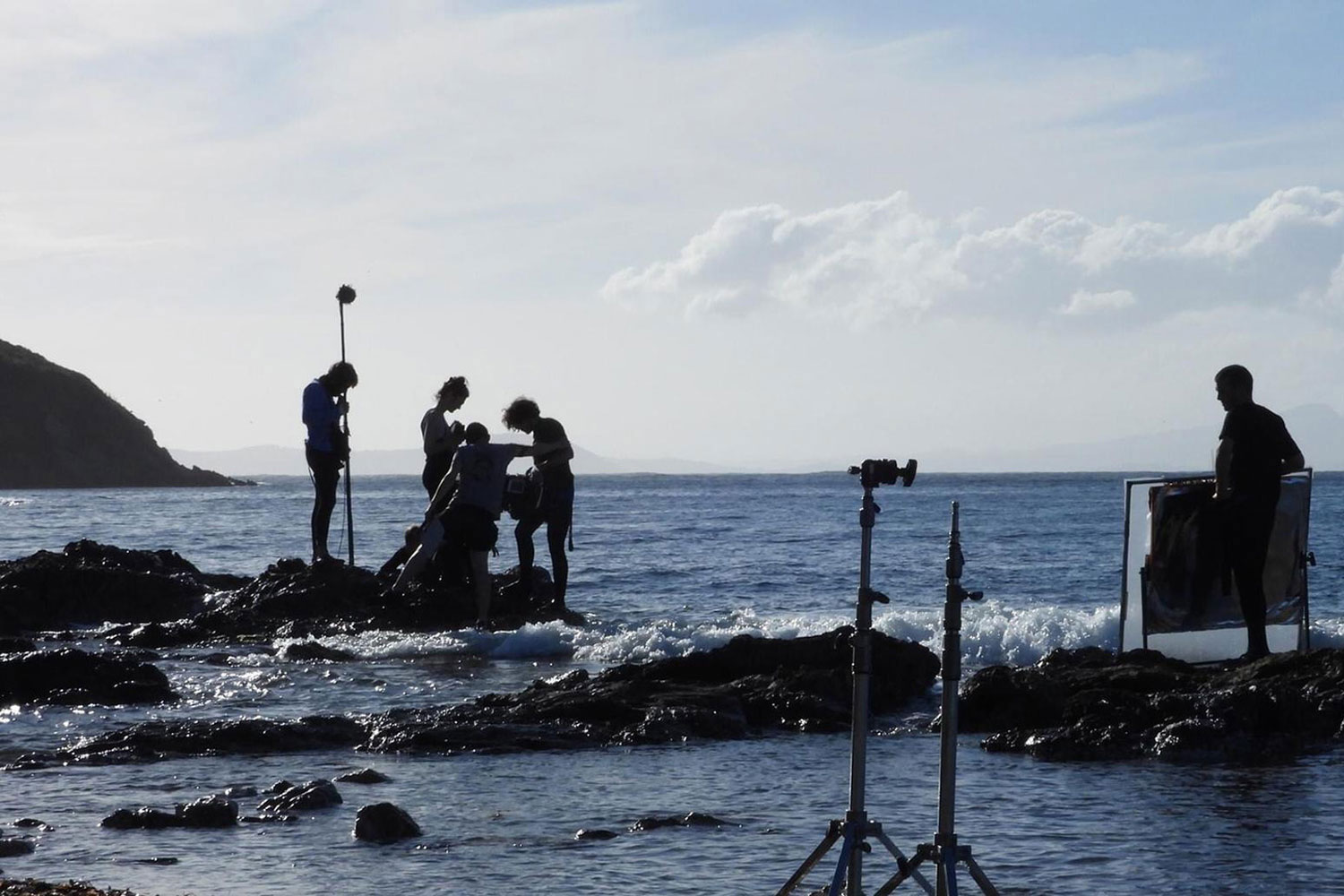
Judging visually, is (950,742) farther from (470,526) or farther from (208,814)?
(470,526)

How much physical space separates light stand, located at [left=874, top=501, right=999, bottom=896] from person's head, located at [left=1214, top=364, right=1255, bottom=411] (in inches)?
249

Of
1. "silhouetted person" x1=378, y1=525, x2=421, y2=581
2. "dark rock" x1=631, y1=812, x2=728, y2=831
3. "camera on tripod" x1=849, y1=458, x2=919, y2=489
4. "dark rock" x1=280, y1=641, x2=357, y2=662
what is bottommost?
"dark rock" x1=280, y1=641, x2=357, y2=662

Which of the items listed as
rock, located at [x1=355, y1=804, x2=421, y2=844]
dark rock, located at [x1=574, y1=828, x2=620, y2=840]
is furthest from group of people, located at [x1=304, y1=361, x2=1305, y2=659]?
rock, located at [x1=355, y1=804, x2=421, y2=844]

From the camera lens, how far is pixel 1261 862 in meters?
6.49

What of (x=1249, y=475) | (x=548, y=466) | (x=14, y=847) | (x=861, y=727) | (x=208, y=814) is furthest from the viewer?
(x=548, y=466)

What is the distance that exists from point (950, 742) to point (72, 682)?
8125 millimetres

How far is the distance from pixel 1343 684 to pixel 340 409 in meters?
9.55

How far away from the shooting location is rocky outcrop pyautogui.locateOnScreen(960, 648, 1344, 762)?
8945 millimetres

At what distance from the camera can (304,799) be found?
294 inches

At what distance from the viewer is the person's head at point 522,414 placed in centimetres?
1480

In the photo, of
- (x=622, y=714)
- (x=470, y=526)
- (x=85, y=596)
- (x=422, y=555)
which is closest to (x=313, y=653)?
(x=470, y=526)

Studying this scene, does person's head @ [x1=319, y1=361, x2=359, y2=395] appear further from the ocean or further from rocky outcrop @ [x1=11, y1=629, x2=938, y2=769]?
rocky outcrop @ [x1=11, y1=629, x2=938, y2=769]

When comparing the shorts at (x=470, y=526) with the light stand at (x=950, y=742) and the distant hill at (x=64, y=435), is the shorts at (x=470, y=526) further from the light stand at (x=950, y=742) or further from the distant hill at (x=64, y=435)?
the distant hill at (x=64, y=435)

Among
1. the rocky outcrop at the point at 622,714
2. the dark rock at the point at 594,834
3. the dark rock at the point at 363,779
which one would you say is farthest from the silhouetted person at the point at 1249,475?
the dark rock at the point at 363,779
